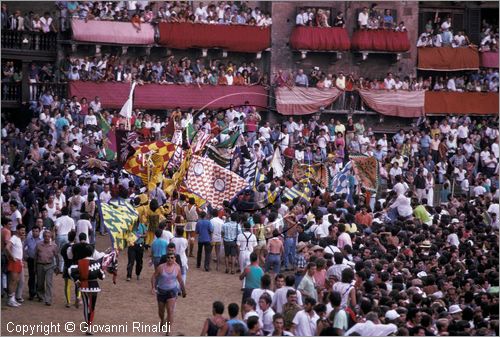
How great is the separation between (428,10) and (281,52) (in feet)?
20.8

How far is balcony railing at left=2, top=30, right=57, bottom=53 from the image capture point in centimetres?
4644

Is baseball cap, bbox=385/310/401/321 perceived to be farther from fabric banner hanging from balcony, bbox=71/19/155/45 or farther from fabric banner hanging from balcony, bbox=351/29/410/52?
fabric banner hanging from balcony, bbox=351/29/410/52

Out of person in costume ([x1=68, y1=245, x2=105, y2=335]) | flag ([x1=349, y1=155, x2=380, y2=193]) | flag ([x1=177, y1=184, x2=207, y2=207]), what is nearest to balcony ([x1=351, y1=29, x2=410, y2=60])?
flag ([x1=349, y1=155, x2=380, y2=193])

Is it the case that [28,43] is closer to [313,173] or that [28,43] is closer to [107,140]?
[107,140]

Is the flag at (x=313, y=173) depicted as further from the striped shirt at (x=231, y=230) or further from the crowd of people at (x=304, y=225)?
the striped shirt at (x=231, y=230)

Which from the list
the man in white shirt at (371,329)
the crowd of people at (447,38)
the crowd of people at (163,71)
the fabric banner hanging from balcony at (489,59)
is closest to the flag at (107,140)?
the crowd of people at (163,71)

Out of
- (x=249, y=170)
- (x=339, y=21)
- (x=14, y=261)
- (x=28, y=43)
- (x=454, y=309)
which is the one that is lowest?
(x=454, y=309)

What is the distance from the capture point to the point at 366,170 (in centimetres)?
3819

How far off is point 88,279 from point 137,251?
186 inches

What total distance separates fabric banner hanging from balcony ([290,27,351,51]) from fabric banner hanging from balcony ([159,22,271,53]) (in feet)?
3.92

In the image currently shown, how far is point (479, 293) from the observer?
972 inches

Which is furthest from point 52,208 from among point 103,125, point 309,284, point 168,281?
point 103,125

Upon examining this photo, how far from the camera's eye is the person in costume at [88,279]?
25953 mm

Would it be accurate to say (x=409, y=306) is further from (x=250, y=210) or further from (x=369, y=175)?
(x=369, y=175)
